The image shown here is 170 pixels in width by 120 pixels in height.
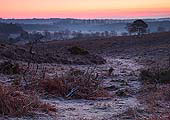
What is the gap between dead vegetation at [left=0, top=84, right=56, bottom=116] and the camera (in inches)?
322

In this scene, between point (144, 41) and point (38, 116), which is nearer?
point (38, 116)

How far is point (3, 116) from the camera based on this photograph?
798 cm

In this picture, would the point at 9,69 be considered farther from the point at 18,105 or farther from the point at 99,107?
the point at 18,105

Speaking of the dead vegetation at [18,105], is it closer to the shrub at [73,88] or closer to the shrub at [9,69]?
the shrub at [73,88]

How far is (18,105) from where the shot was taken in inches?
332

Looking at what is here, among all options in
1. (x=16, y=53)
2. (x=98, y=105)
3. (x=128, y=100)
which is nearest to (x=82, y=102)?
(x=98, y=105)

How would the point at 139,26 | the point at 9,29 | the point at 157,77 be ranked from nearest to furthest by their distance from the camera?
the point at 157,77
the point at 139,26
the point at 9,29

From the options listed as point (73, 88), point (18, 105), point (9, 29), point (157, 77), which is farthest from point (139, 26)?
point (18, 105)

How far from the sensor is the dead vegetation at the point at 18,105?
8.17m

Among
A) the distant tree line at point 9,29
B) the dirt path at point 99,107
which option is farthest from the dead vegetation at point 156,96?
the distant tree line at point 9,29

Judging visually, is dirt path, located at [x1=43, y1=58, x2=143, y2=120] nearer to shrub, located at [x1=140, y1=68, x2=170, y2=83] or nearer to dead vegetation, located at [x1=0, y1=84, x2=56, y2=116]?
dead vegetation, located at [x1=0, y1=84, x2=56, y2=116]

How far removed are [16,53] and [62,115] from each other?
1696 cm

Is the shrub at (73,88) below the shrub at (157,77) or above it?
above

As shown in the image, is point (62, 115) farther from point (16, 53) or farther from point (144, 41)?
point (144, 41)
